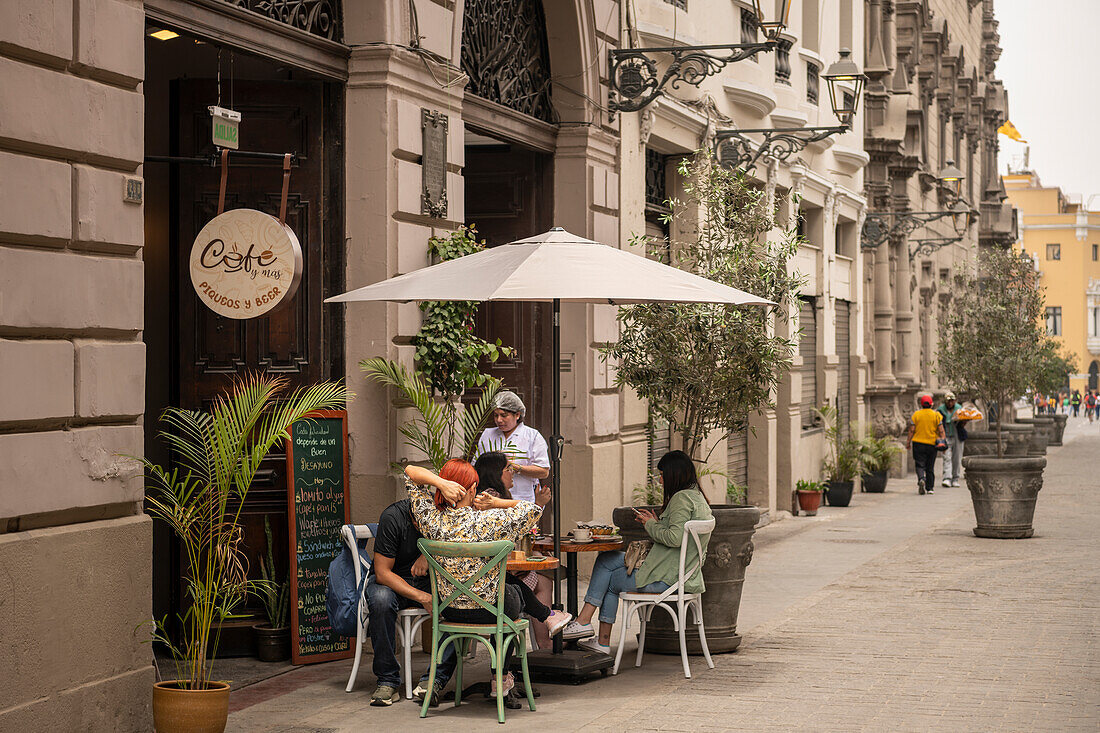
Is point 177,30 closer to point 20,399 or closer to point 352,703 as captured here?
point 20,399

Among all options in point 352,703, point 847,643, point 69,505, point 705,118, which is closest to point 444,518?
point 352,703

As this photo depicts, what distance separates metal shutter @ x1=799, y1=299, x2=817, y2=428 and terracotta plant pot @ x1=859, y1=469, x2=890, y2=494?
251cm

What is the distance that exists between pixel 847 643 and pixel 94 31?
6.42m

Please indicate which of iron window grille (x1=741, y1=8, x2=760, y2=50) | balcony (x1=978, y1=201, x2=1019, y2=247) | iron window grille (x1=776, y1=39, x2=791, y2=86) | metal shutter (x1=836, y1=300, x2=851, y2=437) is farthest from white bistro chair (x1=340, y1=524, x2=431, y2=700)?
balcony (x1=978, y1=201, x2=1019, y2=247)

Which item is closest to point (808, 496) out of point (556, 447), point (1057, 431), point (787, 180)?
point (787, 180)

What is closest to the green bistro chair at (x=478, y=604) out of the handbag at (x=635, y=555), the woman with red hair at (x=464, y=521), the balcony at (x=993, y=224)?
the woman with red hair at (x=464, y=521)

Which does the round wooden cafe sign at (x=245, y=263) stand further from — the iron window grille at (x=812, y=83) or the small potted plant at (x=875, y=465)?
the small potted plant at (x=875, y=465)

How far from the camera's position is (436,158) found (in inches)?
401

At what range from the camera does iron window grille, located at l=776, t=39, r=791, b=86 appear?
66.4 feet

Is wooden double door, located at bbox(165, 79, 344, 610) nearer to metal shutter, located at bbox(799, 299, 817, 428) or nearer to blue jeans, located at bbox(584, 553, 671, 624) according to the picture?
blue jeans, located at bbox(584, 553, 671, 624)

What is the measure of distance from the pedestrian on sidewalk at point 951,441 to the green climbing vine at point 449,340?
17.4 meters

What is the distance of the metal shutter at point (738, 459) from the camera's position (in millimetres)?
18641

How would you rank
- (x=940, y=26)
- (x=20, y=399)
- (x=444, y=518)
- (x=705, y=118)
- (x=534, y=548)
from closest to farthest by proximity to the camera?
(x=20, y=399), (x=444, y=518), (x=534, y=548), (x=705, y=118), (x=940, y=26)

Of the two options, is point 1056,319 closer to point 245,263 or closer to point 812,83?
point 812,83
